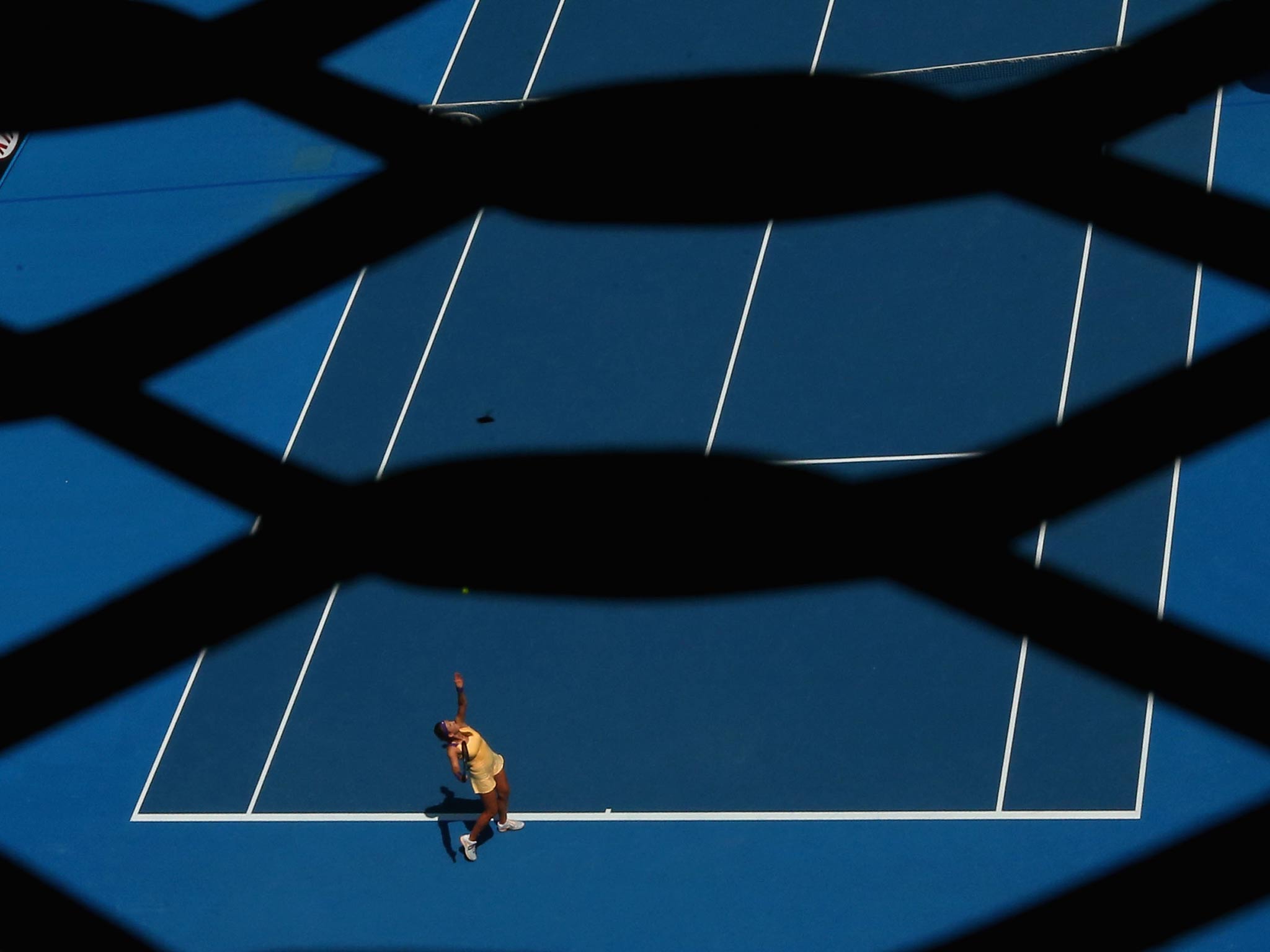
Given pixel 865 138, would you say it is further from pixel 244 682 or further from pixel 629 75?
pixel 244 682

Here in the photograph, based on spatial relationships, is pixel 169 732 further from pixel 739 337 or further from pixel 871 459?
pixel 871 459

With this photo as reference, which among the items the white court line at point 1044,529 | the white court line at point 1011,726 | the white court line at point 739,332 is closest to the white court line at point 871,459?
the white court line at point 739,332

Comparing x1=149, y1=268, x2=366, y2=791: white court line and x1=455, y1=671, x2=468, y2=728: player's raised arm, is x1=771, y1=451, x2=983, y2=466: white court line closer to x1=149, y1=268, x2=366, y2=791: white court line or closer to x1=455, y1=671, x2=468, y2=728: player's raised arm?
x1=455, y1=671, x2=468, y2=728: player's raised arm

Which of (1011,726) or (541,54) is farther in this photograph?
(541,54)

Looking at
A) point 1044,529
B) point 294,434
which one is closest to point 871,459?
point 1044,529

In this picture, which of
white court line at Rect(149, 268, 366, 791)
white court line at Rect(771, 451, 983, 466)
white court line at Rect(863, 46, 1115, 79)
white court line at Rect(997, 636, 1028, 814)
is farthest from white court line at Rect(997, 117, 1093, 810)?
white court line at Rect(149, 268, 366, 791)

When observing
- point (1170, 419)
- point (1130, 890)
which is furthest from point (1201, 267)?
point (1130, 890)

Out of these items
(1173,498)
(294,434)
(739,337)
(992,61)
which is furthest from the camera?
(992,61)

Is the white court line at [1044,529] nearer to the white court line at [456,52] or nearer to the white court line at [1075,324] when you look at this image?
the white court line at [1075,324]
